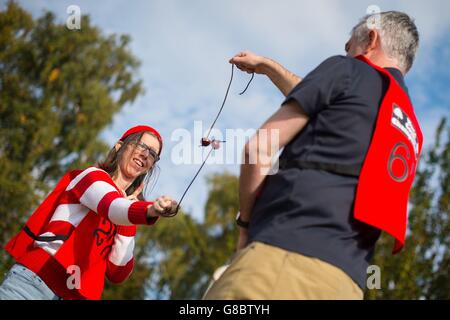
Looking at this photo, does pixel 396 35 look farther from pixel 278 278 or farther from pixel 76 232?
pixel 76 232

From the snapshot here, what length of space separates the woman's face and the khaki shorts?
1617 mm

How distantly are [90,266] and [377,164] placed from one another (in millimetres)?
1613

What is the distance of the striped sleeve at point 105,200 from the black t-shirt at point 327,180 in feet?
2.41

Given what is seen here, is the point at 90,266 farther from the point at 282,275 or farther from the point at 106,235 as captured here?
the point at 282,275

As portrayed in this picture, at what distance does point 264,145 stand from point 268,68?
0.83 m

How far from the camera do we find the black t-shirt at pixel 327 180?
1840 mm

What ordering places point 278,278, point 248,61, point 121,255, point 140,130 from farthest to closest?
point 140,130 < point 121,255 < point 248,61 < point 278,278

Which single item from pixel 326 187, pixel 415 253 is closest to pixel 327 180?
pixel 326 187

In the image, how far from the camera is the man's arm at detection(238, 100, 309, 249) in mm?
1957

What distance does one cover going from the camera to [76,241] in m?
2.79

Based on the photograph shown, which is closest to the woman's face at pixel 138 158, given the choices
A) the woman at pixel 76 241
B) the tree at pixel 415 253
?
the woman at pixel 76 241

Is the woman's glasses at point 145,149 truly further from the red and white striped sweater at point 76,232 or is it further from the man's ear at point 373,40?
the man's ear at point 373,40

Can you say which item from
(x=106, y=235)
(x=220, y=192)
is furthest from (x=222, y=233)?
(x=106, y=235)
